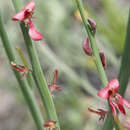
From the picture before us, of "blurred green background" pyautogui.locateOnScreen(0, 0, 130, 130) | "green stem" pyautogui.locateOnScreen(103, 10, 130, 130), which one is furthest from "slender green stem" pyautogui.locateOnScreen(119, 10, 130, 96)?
"blurred green background" pyautogui.locateOnScreen(0, 0, 130, 130)

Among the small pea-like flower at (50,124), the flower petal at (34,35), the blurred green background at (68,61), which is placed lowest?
the blurred green background at (68,61)

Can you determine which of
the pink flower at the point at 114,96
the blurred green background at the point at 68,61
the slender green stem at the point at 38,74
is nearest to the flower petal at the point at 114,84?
the pink flower at the point at 114,96

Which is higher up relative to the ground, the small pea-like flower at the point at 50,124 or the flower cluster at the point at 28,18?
the flower cluster at the point at 28,18

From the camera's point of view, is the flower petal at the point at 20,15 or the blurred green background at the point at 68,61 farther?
the blurred green background at the point at 68,61

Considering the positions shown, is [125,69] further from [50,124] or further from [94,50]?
[50,124]

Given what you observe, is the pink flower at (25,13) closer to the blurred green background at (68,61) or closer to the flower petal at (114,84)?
the flower petal at (114,84)

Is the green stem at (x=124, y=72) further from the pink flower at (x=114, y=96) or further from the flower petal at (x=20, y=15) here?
the flower petal at (x=20, y=15)

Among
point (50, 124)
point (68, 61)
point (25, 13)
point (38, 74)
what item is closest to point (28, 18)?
point (25, 13)
